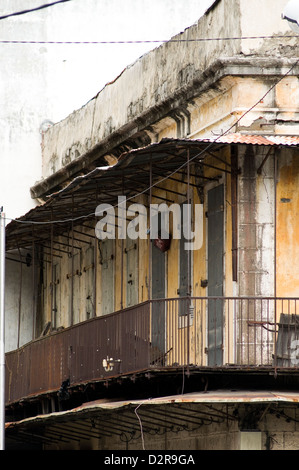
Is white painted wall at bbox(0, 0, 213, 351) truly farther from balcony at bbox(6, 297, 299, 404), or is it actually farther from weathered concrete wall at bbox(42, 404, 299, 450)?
weathered concrete wall at bbox(42, 404, 299, 450)

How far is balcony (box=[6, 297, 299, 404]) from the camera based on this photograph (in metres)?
19.2

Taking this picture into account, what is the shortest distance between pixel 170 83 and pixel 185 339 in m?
4.17

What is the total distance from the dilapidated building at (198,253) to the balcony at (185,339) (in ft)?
0.09

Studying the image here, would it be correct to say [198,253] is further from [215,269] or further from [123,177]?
[123,177]

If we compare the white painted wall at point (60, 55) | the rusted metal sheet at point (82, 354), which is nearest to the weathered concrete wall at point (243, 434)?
the rusted metal sheet at point (82, 354)

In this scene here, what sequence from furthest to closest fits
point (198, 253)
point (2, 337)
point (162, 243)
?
1. point (162, 243)
2. point (2, 337)
3. point (198, 253)

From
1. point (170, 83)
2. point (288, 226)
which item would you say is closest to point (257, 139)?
point (288, 226)

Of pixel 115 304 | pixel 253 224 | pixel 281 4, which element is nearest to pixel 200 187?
pixel 253 224

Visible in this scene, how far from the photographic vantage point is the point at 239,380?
1938cm

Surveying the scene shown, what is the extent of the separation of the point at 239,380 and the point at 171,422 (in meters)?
1.70

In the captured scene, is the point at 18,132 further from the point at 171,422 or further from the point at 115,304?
the point at 171,422

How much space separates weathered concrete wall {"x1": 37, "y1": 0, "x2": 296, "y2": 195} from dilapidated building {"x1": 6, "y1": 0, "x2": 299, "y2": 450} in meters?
0.03

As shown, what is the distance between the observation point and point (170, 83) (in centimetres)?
2231

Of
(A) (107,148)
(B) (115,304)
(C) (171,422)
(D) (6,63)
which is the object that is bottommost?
(C) (171,422)
